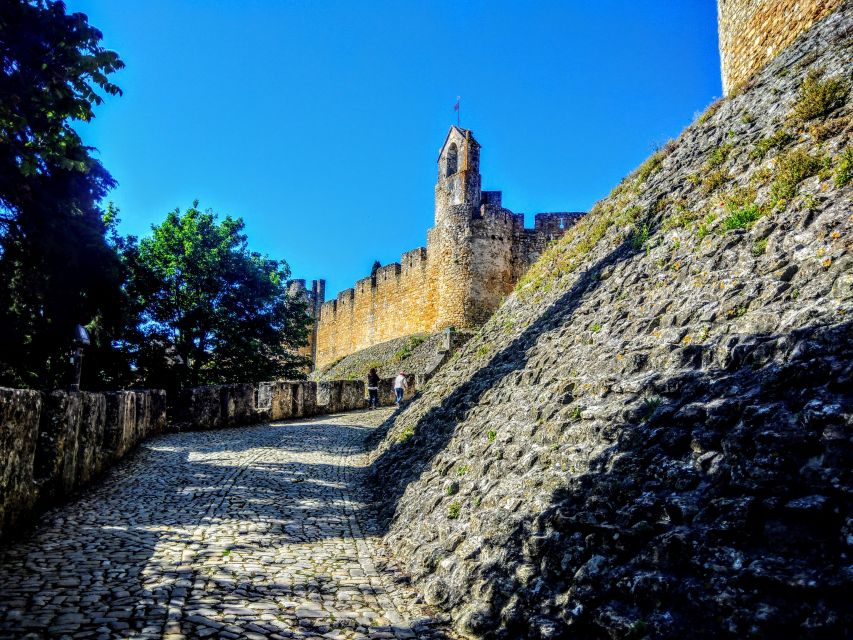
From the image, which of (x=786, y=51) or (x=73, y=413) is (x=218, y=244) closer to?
(x=73, y=413)

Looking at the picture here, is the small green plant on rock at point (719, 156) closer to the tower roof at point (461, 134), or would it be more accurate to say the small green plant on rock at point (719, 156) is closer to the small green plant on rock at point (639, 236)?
the small green plant on rock at point (639, 236)

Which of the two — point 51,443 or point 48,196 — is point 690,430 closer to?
point 51,443

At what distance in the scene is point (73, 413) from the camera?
700 centimetres

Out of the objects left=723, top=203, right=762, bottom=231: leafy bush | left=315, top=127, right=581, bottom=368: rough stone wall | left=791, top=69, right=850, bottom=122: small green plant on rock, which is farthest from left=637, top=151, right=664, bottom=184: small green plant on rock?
left=315, top=127, right=581, bottom=368: rough stone wall

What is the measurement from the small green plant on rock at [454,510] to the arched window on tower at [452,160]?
25233 millimetres

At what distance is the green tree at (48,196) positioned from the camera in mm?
5672

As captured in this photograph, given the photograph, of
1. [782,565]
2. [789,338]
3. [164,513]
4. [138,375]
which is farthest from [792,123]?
[138,375]

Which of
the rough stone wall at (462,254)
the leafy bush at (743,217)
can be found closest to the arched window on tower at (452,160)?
the rough stone wall at (462,254)

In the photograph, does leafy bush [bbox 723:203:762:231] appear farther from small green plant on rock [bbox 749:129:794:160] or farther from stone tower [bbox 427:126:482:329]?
stone tower [bbox 427:126:482:329]

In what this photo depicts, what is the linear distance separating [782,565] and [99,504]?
22.4ft

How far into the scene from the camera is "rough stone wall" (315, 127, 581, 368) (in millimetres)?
25500

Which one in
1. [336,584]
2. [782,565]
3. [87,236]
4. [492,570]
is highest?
[87,236]

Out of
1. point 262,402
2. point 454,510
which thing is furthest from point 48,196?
point 454,510

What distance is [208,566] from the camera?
4379 mm
